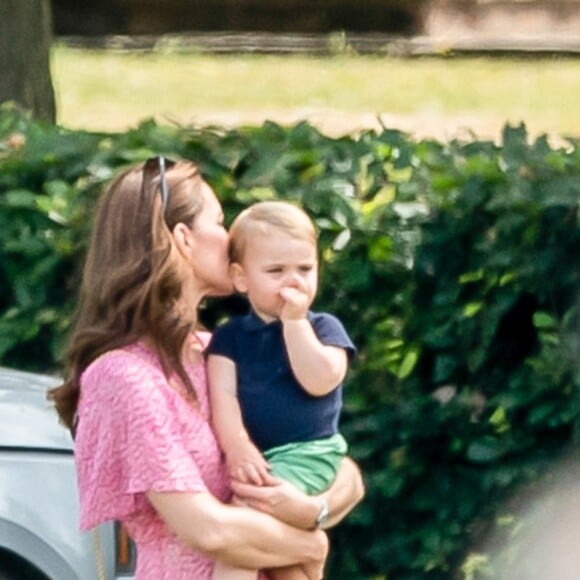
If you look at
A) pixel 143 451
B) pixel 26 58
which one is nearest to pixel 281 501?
pixel 143 451

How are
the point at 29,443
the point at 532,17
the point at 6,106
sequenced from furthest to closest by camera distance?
the point at 532,17
the point at 6,106
the point at 29,443

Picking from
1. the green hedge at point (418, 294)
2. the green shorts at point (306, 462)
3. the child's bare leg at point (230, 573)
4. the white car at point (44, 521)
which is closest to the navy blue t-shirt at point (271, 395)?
the green shorts at point (306, 462)

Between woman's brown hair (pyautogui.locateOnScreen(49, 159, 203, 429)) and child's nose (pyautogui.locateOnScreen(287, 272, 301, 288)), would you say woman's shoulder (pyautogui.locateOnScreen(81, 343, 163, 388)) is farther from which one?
child's nose (pyautogui.locateOnScreen(287, 272, 301, 288))

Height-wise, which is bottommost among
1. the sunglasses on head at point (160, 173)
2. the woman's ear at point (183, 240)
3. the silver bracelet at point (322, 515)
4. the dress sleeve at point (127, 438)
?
the silver bracelet at point (322, 515)

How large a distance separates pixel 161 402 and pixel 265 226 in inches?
14.9

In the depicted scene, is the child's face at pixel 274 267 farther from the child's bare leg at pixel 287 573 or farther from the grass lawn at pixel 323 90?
the grass lawn at pixel 323 90

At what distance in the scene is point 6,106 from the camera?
23.5 ft

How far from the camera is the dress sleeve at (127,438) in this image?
341cm

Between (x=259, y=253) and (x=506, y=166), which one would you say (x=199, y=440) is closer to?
(x=259, y=253)

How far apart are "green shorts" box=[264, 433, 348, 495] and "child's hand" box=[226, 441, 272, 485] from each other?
42 mm

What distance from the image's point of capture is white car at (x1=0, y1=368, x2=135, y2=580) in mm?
4980

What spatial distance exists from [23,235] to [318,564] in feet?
9.16

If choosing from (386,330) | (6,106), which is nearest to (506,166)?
(386,330)

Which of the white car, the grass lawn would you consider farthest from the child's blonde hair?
the grass lawn
